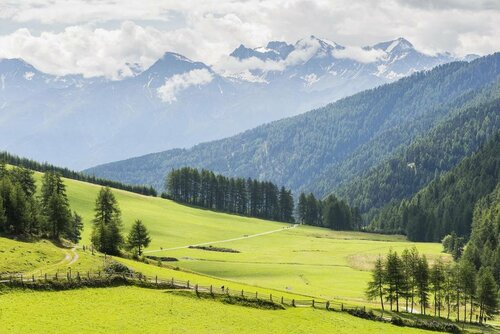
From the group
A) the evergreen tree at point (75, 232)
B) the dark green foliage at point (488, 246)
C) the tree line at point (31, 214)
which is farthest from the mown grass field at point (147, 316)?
the dark green foliage at point (488, 246)

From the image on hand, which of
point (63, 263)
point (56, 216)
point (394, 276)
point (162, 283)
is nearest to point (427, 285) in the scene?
point (394, 276)

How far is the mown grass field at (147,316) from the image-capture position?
51812mm

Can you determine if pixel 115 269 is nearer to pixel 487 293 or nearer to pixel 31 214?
pixel 31 214

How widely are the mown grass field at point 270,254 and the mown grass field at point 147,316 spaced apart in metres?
25.0

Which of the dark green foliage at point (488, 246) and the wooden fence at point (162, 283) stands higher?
the dark green foliage at point (488, 246)

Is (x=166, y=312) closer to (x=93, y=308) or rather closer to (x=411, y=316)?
(x=93, y=308)

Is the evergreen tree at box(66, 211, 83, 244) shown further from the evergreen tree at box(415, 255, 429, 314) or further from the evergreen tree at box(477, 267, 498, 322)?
the evergreen tree at box(477, 267, 498, 322)

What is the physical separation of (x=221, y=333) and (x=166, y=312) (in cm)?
757

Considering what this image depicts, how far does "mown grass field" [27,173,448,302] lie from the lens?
107031 mm

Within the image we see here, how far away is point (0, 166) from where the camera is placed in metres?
127

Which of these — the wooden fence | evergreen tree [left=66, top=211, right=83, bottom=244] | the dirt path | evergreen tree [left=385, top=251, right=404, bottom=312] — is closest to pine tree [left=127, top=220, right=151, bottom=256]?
evergreen tree [left=66, top=211, right=83, bottom=244]

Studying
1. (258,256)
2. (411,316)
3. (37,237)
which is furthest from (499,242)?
(37,237)

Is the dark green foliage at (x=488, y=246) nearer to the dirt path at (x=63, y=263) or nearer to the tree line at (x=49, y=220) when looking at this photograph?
the tree line at (x=49, y=220)

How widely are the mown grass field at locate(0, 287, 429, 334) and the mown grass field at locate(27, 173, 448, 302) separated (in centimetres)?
2497
